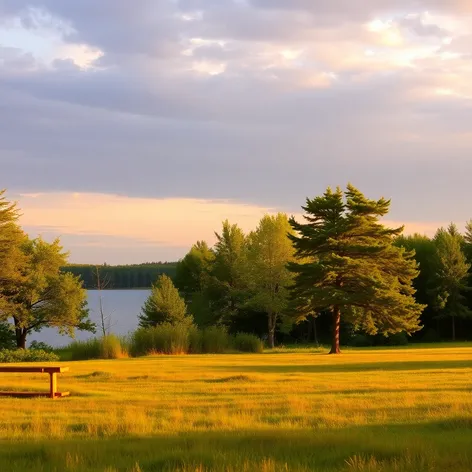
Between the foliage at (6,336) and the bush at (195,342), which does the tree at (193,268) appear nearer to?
the foliage at (6,336)

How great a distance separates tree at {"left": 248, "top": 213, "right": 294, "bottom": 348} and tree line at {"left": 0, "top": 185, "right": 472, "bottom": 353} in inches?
3.3

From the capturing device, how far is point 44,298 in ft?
160

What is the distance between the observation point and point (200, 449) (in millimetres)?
8633

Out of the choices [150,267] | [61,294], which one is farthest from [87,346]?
[150,267]

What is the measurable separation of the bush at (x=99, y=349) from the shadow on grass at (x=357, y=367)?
1210 centimetres

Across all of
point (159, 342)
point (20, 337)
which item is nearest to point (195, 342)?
point (159, 342)

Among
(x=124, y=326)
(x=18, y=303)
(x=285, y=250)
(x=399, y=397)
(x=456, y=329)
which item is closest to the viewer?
(x=399, y=397)

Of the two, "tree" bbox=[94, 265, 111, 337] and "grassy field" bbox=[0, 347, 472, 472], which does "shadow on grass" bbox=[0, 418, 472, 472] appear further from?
"tree" bbox=[94, 265, 111, 337]

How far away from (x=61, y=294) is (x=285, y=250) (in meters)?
17.8

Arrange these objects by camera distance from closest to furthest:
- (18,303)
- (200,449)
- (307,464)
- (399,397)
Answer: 1. (307,464)
2. (200,449)
3. (399,397)
4. (18,303)

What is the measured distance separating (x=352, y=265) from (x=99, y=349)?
15.2 m

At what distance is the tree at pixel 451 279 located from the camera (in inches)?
2351

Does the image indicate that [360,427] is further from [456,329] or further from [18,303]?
[456,329]

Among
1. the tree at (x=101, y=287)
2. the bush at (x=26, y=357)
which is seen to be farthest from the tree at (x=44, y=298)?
the bush at (x=26, y=357)
